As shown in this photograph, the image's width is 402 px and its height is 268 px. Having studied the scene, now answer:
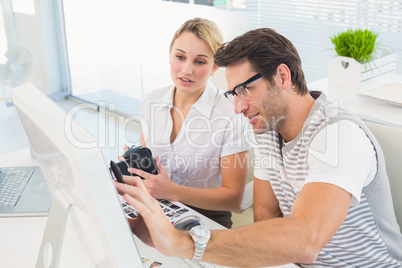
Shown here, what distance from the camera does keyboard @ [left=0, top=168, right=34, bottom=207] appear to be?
1.50 metres

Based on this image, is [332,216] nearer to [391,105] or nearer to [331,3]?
[391,105]

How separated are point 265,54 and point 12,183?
3.20ft

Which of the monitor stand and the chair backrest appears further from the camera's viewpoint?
the chair backrest

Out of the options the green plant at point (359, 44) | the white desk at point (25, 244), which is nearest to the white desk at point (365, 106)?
the green plant at point (359, 44)

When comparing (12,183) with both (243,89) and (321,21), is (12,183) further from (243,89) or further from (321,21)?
(321,21)

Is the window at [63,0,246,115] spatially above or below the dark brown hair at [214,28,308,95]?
below

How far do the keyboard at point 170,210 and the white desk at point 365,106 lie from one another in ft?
2.91

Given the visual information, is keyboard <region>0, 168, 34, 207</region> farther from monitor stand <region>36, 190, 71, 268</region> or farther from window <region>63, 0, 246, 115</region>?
window <region>63, 0, 246, 115</region>

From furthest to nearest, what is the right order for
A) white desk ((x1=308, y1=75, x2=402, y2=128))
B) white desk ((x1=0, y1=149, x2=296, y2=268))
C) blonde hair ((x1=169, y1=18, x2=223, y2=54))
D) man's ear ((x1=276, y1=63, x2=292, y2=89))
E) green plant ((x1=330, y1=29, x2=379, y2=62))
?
green plant ((x1=330, y1=29, x2=379, y2=62)), white desk ((x1=308, y1=75, x2=402, y2=128)), blonde hair ((x1=169, y1=18, x2=223, y2=54)), man's ear ((x1=276, y1=63, x2=292, y2=89)), white desk ((x1=0, y1=149, x2=296, y2=268))

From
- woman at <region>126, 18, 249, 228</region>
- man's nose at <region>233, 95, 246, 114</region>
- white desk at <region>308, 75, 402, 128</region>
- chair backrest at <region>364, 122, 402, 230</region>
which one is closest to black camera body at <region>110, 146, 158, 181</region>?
woman at <region>126, 18, 249, 228</region>

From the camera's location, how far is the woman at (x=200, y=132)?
170 centimetres

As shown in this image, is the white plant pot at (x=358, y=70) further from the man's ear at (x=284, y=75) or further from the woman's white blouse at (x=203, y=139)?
the man's ear at (x=284, y=75)

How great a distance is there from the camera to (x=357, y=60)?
7.31ft

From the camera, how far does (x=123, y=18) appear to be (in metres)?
3.97
